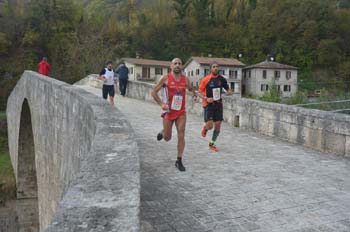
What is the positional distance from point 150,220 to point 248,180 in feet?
5.85

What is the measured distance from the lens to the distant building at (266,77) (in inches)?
1868

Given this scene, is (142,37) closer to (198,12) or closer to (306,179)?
(198,12)

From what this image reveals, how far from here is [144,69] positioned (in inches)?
1781

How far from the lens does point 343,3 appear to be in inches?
2835

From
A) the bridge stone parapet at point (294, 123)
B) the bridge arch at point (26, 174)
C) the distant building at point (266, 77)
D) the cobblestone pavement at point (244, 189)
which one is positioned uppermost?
the distant building at point (266, 77)

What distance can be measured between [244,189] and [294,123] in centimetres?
343

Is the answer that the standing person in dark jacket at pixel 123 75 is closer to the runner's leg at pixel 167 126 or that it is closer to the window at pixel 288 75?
the runner's leg at pixel 167 126

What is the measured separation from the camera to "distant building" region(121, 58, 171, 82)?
44344mm

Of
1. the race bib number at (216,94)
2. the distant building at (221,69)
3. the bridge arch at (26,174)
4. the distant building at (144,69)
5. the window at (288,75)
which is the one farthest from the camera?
the window at (288,75)

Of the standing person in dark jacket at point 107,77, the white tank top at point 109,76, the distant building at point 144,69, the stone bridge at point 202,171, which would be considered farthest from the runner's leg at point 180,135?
the distant building at point 144,69

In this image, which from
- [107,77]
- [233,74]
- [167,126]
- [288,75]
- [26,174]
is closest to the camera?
[167,126]

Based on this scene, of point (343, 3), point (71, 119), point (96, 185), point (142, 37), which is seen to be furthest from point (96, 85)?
point (343, 3)

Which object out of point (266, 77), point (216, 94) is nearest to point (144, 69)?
point (266, 77)

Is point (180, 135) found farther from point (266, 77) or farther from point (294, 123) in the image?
point (266, 77)
